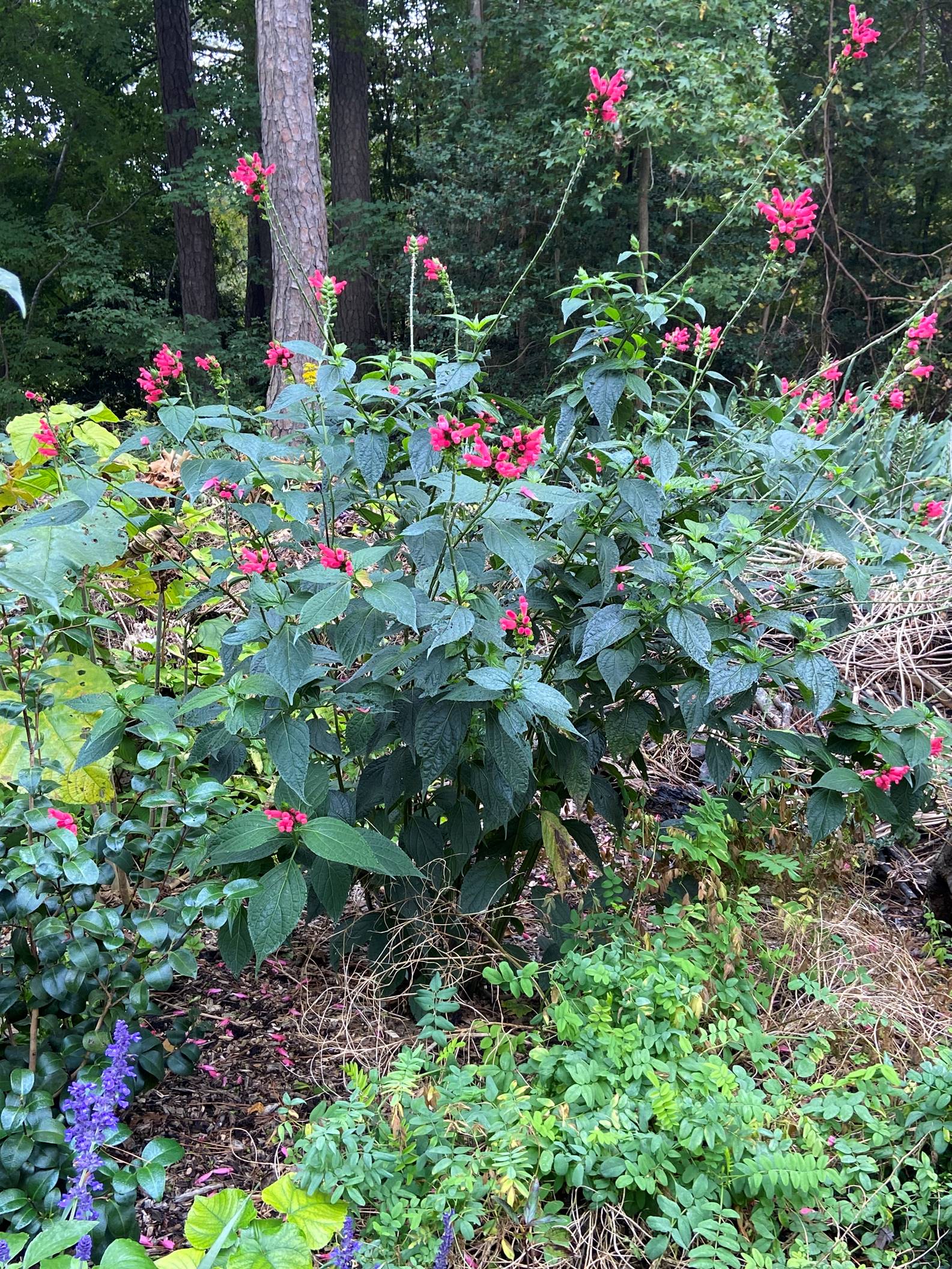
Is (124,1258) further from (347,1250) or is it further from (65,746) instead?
(65,746)

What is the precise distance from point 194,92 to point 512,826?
12049mm

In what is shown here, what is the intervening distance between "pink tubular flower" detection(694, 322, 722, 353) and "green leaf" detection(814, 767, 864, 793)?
933mm

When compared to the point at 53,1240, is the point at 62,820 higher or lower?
higher

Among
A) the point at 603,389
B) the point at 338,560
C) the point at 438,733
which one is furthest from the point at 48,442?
the point at 603,389

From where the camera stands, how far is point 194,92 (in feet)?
35.8

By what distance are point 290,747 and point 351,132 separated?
1142 centimetres

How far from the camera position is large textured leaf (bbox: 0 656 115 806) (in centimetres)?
169

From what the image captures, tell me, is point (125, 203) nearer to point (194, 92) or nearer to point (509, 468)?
point (194, 92)

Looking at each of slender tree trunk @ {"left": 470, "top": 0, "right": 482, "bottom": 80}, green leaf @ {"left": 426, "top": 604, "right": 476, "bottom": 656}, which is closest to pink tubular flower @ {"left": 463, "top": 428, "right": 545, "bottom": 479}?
green leaf @ {"left": 426, "top": 604, "right": 476, "bottom": 656}

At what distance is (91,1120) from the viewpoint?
3.69 feet

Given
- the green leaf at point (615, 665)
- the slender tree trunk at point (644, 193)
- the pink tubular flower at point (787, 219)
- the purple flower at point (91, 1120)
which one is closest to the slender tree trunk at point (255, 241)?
the slender tree trunk at point (644, 193)

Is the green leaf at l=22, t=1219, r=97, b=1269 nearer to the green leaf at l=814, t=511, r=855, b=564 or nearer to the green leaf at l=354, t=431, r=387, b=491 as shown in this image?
the green leaf at l=354, t=431, r=387, b=491

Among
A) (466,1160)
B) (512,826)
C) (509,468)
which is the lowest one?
(466,1160)

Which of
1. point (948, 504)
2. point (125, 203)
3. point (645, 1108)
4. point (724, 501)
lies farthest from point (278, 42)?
point (125, 203)
